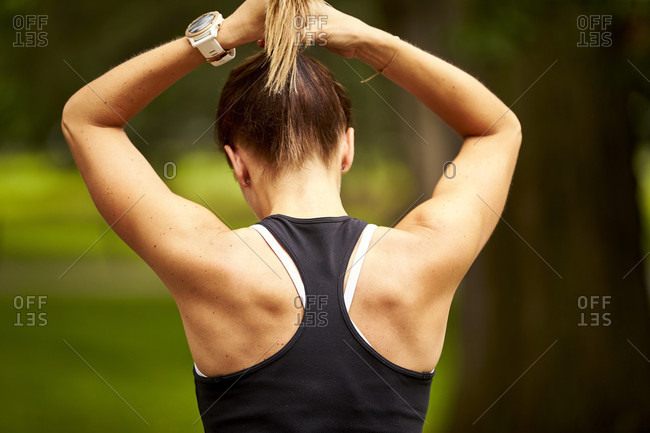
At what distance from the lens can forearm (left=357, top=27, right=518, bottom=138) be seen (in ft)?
6.61

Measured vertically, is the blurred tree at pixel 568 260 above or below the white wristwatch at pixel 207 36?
below

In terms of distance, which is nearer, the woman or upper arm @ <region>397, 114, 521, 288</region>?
the woman

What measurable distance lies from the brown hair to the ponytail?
0.07 m

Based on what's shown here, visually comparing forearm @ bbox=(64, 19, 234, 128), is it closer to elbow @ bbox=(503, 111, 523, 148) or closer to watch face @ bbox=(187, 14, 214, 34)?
watch face @ bbox=(187, 14, 214, 34)

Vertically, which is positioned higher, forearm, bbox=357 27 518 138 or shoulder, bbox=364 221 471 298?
forearm, bbox=357 27 518 138

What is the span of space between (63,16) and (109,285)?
14.0 metres

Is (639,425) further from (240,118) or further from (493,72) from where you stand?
(240,118)

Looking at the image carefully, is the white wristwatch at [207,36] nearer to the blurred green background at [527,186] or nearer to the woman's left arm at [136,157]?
the woman's left arm at [136,157]

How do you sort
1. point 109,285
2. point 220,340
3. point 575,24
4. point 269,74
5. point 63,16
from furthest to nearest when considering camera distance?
point 109,285, point 63,16, point 575,24, point 269,74, point 220,340

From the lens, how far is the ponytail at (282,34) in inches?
71.1

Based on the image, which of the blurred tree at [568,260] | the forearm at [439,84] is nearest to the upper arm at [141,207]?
the forearm at [439,84]

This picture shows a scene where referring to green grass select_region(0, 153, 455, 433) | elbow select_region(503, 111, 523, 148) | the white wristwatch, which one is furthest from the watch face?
green grass select_region(0, 153, 455, 433)

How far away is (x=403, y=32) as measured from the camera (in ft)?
20.9

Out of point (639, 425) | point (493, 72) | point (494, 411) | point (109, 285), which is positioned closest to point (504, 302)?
point (494, 411)
